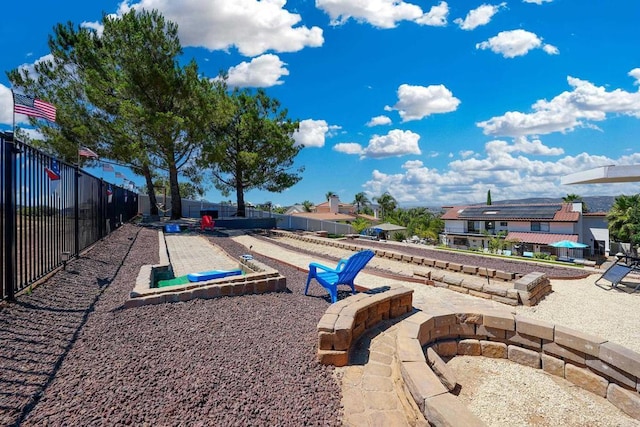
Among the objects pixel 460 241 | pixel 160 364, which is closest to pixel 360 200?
pixel 460 241

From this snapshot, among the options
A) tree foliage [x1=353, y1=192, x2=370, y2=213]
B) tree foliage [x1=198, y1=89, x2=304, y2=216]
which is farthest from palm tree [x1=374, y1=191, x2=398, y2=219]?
tree foliage [x1=198, y1=89, x2=304, y2=216]

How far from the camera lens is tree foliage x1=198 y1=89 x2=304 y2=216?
82.5 ft

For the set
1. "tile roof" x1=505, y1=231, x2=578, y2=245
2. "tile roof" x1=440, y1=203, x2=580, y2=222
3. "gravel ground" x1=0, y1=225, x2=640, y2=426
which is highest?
"tile roof" x1=440, y1=203, x2=580, y2=222

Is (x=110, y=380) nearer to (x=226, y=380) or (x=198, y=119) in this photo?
(x=226, y=380)

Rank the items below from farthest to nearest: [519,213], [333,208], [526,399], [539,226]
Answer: [333,208], [519,213], [539,226], [526,399]

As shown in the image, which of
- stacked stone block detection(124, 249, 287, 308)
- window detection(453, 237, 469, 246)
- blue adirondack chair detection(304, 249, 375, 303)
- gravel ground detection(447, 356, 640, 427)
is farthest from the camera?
window detection(453, 237, 469, 246)

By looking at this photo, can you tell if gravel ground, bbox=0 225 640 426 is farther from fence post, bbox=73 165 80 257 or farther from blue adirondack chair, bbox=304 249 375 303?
fence post, bbox=73 165 80 257

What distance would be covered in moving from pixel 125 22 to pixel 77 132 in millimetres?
6458

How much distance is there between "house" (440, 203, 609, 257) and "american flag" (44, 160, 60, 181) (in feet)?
94.1

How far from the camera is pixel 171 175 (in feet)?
67.5

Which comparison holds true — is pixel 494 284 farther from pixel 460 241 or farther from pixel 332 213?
pixel 332 213

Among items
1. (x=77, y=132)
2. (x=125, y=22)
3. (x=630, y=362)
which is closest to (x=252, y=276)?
(x=630, y=362)

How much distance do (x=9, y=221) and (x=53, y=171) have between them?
175cm

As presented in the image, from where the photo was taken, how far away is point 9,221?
12.5 ft
